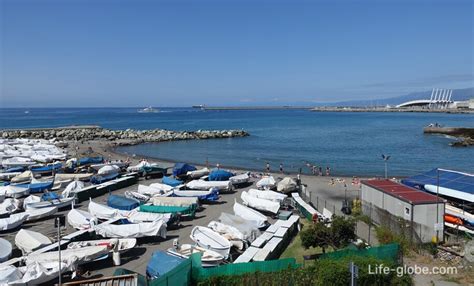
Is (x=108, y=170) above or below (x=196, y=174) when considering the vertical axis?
above

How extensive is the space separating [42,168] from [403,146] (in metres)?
51.6

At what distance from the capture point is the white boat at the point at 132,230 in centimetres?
1774

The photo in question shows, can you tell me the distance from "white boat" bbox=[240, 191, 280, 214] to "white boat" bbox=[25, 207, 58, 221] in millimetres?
11346

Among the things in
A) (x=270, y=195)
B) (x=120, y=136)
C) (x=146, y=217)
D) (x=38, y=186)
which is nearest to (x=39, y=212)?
(x=146, y=217)

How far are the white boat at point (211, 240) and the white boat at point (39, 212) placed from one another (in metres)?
10.1

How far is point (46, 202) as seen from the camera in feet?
78.0

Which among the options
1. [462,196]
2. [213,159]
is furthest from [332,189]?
[213,159]

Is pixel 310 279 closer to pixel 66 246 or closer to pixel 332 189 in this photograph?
pixel 66 246

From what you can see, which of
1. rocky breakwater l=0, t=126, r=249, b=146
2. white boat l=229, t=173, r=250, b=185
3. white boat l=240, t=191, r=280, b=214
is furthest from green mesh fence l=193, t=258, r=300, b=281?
rocky breakwater l=0, t=126, r=249, b=146

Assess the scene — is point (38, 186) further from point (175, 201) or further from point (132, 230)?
point (132, 230)

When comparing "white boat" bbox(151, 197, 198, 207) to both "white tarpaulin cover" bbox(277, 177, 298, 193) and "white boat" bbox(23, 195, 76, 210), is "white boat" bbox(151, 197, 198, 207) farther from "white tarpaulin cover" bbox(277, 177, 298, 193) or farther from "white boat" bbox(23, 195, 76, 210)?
"white tarpaulin cover" bbox(277, 177, 298, 193)

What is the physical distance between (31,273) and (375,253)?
1156 centimetres

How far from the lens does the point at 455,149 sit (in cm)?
5806

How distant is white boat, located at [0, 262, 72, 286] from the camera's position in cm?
1272
